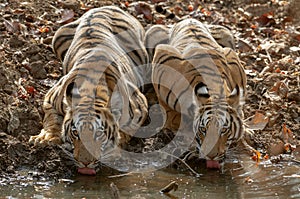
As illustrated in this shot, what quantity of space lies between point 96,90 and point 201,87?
1.08 m

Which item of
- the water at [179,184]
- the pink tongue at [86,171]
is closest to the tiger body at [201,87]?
the water at [179,184]

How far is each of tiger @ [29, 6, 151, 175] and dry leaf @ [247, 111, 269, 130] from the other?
1.14 metres

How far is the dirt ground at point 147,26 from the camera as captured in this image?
25.5 ft

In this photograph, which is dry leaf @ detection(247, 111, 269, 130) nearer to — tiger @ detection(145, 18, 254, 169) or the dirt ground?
the dirt ground

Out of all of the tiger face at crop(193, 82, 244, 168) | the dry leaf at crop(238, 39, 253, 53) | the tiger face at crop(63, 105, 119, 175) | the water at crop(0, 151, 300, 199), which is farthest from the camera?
the dry leaf at crop(238, 39, 253, 53)

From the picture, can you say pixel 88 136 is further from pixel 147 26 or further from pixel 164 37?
pixel 147 26

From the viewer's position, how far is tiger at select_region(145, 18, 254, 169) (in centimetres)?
762

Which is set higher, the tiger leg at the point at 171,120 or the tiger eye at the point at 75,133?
the tiger eye at the point at 75,133

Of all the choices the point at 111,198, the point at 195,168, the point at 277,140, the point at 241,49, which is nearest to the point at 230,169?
the point at 195,168

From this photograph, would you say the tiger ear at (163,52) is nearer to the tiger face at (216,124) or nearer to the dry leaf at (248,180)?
the tiger face at (216,124)

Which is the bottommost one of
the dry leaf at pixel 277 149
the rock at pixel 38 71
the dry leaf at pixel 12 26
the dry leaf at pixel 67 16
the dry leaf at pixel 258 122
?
the dry leaf at pixel 277 149

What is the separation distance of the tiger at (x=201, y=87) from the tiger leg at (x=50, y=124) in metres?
1.11

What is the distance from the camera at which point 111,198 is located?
679 cm

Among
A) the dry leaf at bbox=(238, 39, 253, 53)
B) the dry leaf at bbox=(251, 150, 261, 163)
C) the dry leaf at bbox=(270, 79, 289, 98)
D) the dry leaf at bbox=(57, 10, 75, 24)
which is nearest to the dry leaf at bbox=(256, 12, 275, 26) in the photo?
the dry leaf at bbox=(238, 39, 253, 53)
